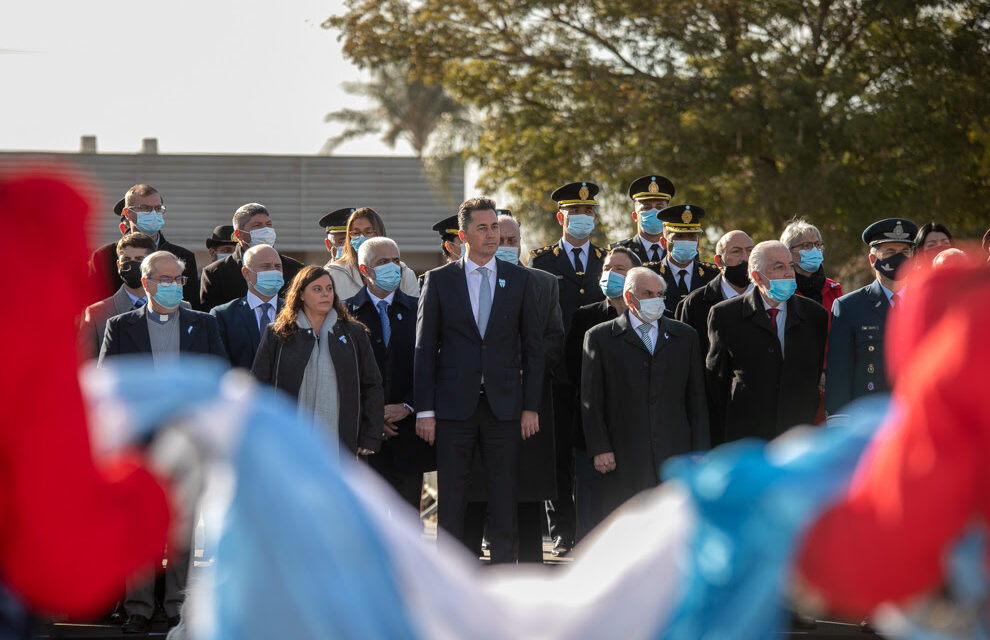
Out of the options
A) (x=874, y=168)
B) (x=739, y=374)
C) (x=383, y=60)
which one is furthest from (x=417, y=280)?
(x=383, y=60)

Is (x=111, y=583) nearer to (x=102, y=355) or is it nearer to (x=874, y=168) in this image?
(x=102, y=355)

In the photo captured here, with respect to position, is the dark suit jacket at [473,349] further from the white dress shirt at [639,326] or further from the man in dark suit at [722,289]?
the man in dark suit at [722,289]

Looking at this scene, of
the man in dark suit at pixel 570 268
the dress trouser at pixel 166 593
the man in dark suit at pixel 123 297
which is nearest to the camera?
the dress trouser at pixel 166 593

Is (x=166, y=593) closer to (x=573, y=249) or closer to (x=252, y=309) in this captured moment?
(x=252, y=309)

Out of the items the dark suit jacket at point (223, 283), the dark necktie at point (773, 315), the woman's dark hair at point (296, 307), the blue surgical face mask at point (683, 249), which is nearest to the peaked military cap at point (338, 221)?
the dark suit jacket at point (223, 283)

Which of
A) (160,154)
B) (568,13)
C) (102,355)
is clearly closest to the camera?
(102,355)

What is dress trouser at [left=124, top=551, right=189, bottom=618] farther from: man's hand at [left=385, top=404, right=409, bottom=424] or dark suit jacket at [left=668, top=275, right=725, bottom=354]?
dark suit jacket at [left=668, top=275, right=725, bottom=354]

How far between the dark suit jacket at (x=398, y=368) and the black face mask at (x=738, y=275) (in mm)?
2409

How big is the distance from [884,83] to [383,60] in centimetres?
824

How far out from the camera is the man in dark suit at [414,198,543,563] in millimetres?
9828

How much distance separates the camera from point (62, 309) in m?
3.61

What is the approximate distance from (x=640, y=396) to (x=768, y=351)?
0.97 m

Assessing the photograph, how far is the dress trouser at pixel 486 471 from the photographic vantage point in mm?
9820

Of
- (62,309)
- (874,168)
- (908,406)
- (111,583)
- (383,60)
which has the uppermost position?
(383,60)
